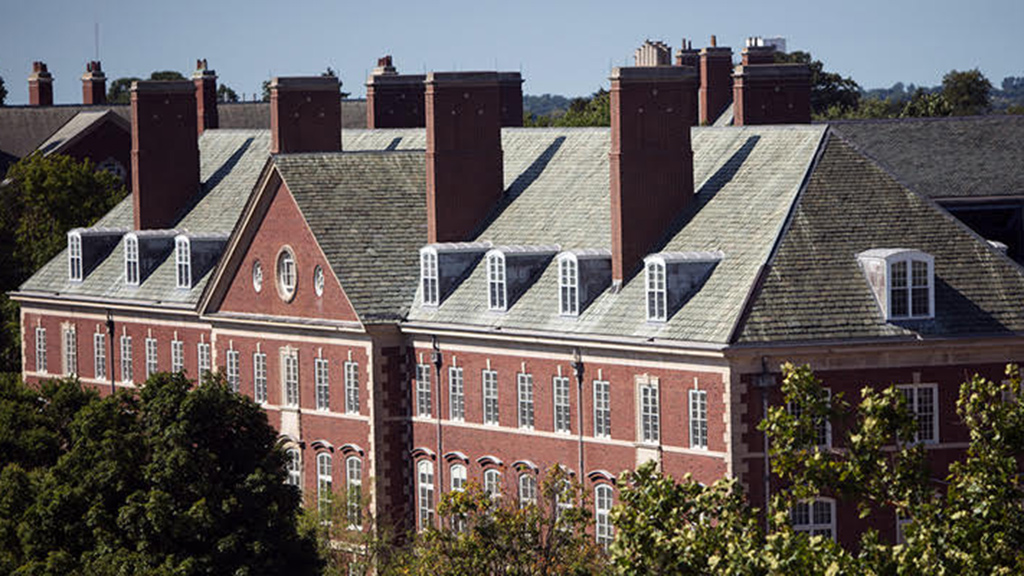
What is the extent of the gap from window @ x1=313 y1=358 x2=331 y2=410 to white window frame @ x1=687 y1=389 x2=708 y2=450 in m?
18.2

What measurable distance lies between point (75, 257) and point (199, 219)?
21.2ft

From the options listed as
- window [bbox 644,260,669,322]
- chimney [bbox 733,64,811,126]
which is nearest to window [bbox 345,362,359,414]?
window [bbox 644,260,669,322]

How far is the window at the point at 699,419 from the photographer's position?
62531 mm

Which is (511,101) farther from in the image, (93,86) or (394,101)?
(93,86)

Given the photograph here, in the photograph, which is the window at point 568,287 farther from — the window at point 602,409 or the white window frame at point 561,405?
the window at point 602,409

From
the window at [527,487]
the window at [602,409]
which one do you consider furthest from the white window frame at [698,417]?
the window at [527,487]

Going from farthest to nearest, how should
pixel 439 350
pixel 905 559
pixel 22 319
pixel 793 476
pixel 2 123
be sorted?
1. pixel 2 123
2. pixel 22 319
3. pixel 439 350
4. pixel 793 476
5. pixel 905 559

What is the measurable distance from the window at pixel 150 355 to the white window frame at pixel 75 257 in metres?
6.36

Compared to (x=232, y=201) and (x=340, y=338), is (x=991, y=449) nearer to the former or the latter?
(x=340, y=338)

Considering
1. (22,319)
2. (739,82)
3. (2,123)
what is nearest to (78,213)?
(22,319)

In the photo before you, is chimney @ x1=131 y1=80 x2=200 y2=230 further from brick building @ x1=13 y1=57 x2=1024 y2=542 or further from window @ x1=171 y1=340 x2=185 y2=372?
window @ x1=171 y1=340 x2=185 y2=372

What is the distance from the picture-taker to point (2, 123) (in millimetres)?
145375

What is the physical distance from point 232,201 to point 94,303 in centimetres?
713

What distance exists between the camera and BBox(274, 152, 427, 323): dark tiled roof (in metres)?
75.8
